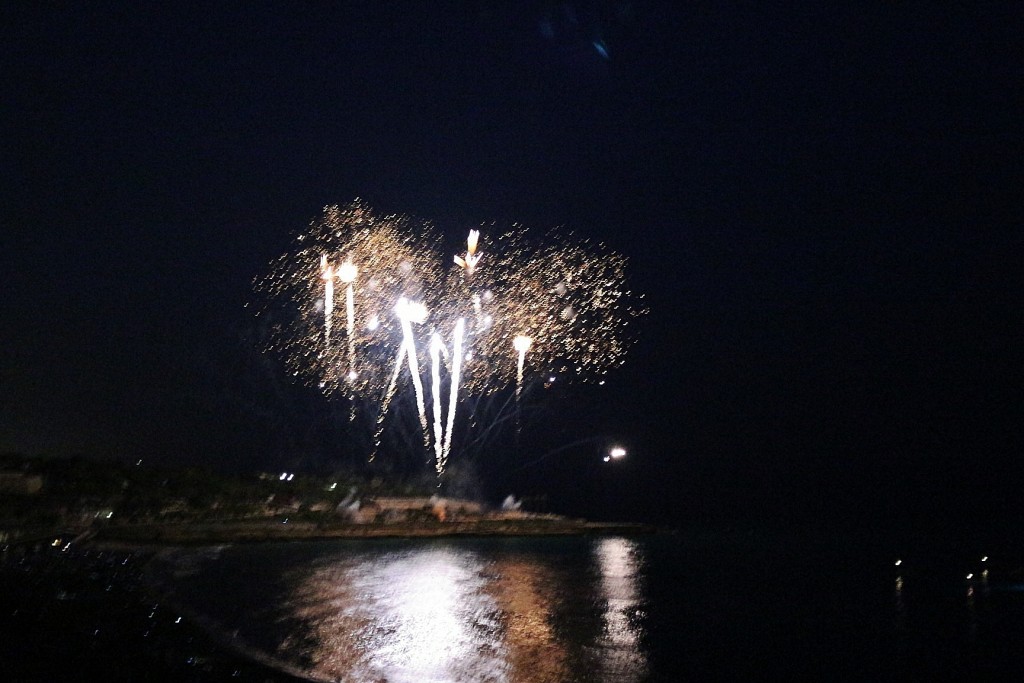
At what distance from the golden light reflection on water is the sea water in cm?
7

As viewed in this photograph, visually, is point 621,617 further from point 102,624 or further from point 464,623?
point 102,624

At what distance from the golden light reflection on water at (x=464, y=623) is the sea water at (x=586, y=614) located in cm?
7

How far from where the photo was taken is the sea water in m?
15.8

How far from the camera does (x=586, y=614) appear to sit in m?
21.3

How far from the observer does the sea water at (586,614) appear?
51.9ft

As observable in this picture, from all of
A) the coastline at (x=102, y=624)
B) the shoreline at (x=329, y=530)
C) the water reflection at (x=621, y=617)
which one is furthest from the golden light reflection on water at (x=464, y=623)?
the shoreline at (x=329, y=530)

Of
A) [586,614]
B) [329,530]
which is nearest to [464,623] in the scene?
[586,614]

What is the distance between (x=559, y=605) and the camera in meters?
22.6

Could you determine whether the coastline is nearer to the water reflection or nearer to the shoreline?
the shoreline

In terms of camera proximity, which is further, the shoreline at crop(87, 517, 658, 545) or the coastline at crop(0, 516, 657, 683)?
the shoreline at crop(87, 517, 658, 545)

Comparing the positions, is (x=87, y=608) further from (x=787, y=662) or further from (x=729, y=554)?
(x=729, y=554)

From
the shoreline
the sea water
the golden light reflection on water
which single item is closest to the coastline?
the sea water

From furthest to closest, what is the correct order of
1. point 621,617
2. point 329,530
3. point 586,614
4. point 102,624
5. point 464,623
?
1. point 329,530
2. point 621,617
3. point 586,614
4. point 464,623
5. point 102,624

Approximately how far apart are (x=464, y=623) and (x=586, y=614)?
3.57 metres
